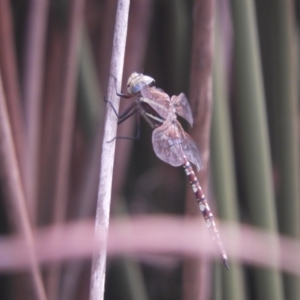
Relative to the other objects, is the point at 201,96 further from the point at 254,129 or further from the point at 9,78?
the point at 9,78

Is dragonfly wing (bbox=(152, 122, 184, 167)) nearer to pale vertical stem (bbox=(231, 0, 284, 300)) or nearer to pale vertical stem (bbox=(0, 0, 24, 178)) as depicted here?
pale vertical stem (bbox=(231, 0, 284, 300))

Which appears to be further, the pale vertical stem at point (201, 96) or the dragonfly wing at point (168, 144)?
the dragonfly wing at point (168, 144)

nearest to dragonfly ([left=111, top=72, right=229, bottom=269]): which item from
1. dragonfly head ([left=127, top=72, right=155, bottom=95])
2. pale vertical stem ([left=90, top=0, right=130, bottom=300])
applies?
dragonfly head ([left=127, top=72, right=155, bottom=95])

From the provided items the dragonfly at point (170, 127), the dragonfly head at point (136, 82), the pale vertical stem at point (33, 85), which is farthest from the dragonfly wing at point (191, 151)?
the pale vertical stem at point (33, 85)

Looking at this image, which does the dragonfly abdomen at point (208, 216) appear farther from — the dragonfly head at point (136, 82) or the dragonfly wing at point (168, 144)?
the dragonfly head at point (136, 82)

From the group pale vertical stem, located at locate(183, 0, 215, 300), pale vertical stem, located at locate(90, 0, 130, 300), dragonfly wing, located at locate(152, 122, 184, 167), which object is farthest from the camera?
dragonfly wing, located at locate(152, 122, 184, 167)

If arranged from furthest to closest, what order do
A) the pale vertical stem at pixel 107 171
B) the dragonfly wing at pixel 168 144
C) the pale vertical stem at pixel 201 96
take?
1. the dragonfly wing at pixel 168 144
2. the pale vertical stem at pixel 201 96
3. the pale vertical stem at pixel 107 171
